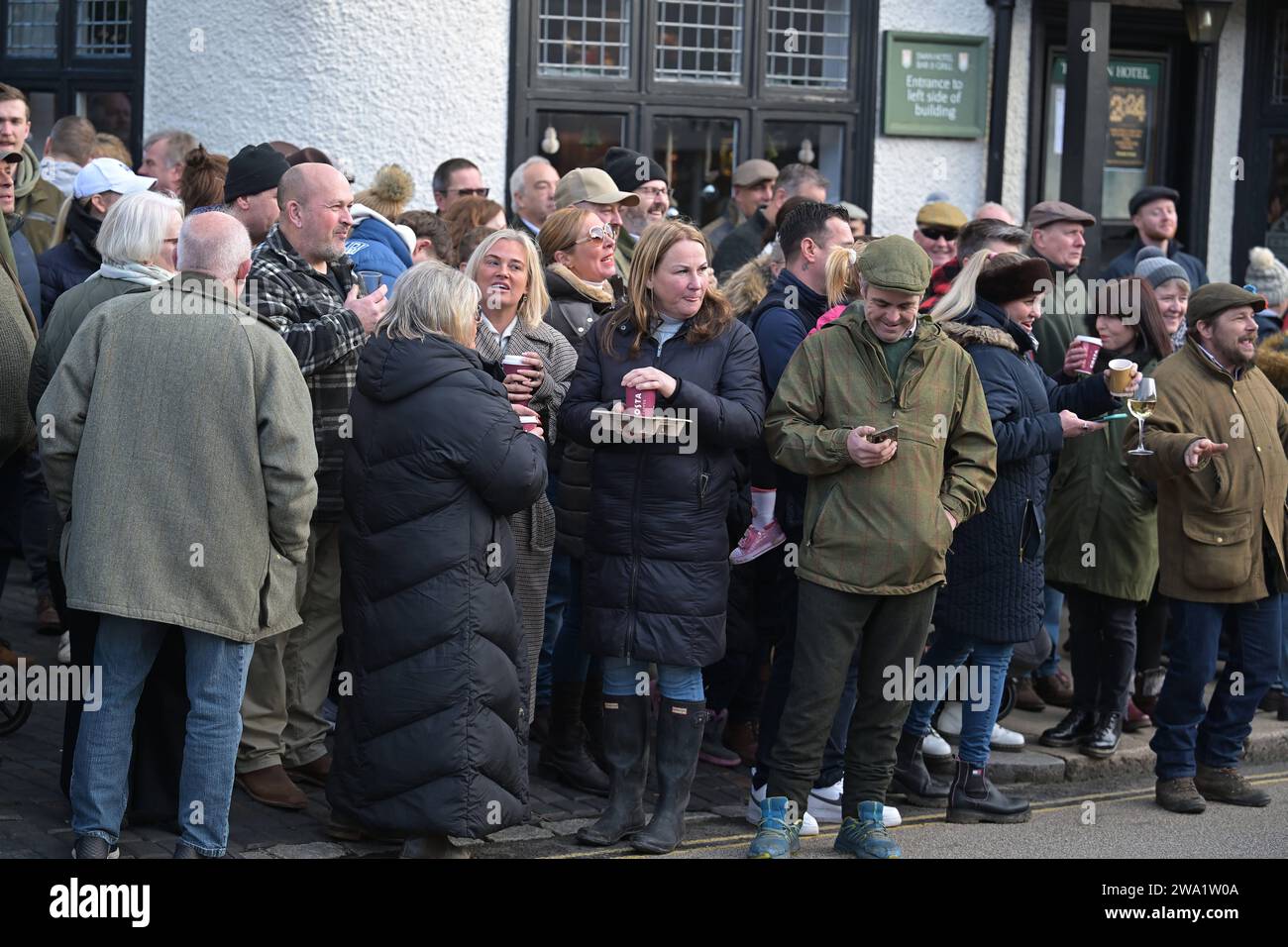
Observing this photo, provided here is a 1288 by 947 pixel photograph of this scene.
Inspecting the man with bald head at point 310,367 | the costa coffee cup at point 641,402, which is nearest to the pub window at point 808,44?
the man with bald head at point 310,367

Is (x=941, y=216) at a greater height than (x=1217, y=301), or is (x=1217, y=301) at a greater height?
(x=941, y=216)

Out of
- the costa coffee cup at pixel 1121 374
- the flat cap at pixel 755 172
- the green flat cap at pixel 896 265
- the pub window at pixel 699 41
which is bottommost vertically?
the costa coffee cup at pixel 1121 374

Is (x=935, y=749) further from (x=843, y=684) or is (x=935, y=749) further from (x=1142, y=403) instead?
(x=1142, y=403)

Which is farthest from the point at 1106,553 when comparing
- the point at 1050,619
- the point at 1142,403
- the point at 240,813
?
the point at 240,813

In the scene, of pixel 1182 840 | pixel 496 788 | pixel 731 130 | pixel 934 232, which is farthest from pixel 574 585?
pixel 731 130

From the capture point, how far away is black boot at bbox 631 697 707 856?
6016 millimetres

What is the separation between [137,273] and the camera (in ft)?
19.3

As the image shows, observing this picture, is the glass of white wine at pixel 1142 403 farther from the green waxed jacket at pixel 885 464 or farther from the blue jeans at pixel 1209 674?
the green waxed jacket at pixel 885 464

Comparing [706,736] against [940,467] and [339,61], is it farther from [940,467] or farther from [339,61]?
[339,61]

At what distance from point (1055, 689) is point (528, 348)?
10.9 feet

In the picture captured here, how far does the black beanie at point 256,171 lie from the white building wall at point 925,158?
5.51 meters

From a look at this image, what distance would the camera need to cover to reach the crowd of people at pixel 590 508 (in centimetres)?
Result: 531

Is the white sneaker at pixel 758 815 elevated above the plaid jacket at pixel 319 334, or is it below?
below

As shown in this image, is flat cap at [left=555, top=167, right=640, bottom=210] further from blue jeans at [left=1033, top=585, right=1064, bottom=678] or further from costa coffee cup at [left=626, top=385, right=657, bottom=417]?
blue jeans at [left=1033, top=585, right=1064, bottom=678]
